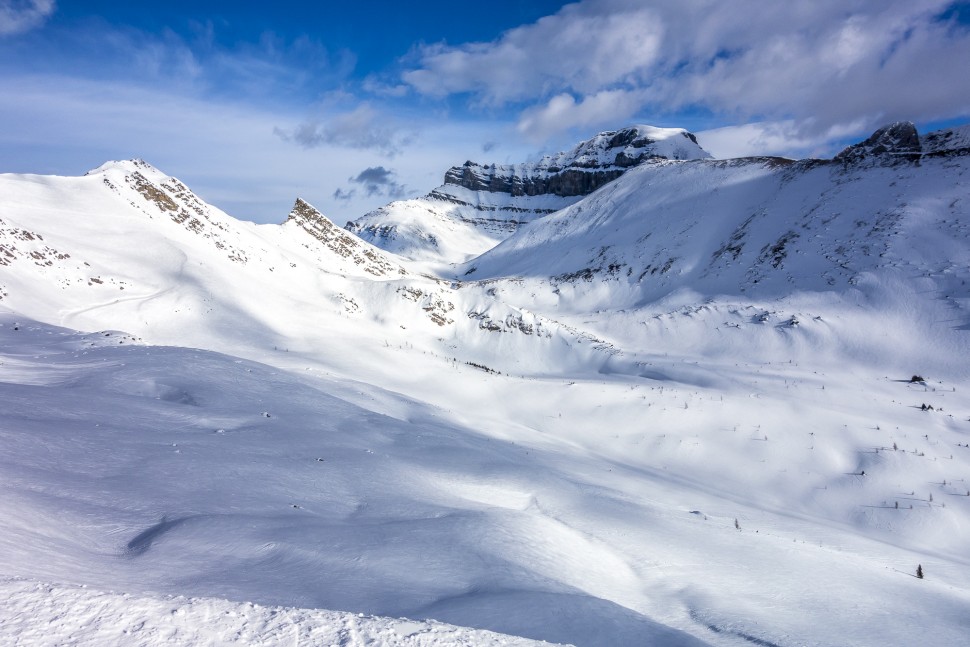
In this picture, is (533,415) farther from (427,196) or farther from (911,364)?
(427,196)

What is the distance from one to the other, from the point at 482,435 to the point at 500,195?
17998 cm

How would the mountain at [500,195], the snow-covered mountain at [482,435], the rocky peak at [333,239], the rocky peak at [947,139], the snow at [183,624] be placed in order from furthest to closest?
the mountain at [500,195]
the rocky peak at [333,239]
the rocky peak at [947,139]
the snow-covered mountain at [482,435]
the snow at [183,624]

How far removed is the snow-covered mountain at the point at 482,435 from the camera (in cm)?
498

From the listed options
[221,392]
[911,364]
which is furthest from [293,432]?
[911,364]

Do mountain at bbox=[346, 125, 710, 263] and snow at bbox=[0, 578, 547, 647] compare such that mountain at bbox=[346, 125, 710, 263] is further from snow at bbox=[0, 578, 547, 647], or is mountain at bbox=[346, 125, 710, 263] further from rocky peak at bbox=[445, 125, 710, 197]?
snow at bbox=[0, 578, 547, 647]

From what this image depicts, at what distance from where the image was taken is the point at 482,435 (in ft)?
51.1

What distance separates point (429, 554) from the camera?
588 centimetres

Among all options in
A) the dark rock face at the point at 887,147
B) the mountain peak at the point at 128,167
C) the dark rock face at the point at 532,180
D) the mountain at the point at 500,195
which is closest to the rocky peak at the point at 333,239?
the mountain peak at the point at 128,167

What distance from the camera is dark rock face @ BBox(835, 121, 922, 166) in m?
46.4

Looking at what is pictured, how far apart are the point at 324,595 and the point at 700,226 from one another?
5766 centimetres

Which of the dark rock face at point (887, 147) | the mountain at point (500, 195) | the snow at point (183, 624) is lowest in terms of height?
the snow at point (183, 624)

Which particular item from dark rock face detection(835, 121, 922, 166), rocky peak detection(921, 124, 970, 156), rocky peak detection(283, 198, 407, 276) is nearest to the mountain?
rocky peak detection(283, 198, 407, 276)

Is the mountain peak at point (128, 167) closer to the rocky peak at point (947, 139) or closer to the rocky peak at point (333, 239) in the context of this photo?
the rocky peak at point (333, 239)

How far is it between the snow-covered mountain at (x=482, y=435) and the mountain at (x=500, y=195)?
95766 mm
